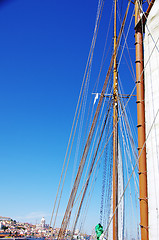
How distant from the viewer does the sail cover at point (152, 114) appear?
3.74 meters

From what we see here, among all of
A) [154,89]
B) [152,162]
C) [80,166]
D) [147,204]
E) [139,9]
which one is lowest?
[147,204]

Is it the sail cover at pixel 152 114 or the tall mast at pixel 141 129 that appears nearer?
the sail cover at pixel 152 114

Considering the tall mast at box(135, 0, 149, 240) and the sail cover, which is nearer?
the sail cover

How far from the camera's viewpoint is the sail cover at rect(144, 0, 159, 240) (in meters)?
3.74

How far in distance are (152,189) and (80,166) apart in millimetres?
4321

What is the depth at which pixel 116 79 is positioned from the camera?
1235cm

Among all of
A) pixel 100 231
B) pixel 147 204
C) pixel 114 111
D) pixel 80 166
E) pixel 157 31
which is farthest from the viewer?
pixel 114 111

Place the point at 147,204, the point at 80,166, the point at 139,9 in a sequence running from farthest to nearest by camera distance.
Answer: the point at 80,166, the point at 139,9, the point at 147,204

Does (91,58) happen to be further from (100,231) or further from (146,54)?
(100,231)

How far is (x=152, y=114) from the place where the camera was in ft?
14.2

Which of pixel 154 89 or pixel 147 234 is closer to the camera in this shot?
pixel 147 234

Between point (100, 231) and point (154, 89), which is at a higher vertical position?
point (154, 89)

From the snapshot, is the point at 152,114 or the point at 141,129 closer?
the point at 152,114

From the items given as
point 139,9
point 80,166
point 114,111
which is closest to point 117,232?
point 80,166
